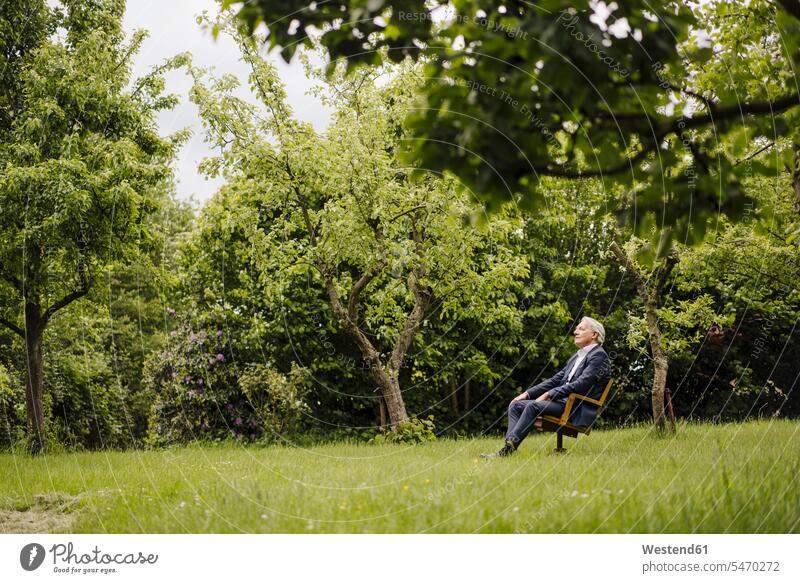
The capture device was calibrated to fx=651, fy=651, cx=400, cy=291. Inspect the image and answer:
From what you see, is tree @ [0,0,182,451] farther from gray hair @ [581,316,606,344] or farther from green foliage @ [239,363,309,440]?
gray hair @ [581,316,606,344]

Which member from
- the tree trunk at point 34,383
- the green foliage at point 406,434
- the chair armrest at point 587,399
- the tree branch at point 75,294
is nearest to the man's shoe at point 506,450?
the chair armrest at point 587,399

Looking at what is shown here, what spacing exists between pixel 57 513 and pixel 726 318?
6.99m

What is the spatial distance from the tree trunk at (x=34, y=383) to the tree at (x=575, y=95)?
4271 mm

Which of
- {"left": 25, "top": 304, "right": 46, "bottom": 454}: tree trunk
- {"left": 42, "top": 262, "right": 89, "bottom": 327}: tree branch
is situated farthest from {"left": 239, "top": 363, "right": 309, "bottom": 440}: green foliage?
{"left": 42, "top": 262, "right": 89, "bottom": 327}: tree branch

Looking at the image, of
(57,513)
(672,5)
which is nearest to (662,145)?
(672,5)

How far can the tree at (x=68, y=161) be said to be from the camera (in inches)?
219

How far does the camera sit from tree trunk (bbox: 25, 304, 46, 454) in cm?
608

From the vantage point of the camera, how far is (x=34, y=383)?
6.27 m

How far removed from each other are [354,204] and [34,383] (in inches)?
159

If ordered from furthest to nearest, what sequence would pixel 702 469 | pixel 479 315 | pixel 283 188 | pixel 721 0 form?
pixel 479 315 < pixel 283 188 < pixel 721 0 < pixel 702 469

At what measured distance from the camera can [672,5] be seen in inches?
136

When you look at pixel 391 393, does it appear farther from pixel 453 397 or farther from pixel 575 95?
pixel 575 95

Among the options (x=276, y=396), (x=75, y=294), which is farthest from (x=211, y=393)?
(x=75, y=294)

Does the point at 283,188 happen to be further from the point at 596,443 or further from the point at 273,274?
the point at 596,443
